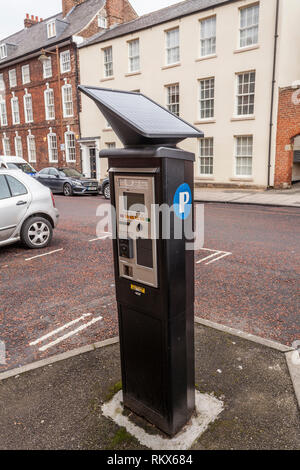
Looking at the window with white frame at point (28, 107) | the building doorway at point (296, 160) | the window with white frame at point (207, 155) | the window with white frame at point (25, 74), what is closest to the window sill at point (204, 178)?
the window with white frame at point (207, 155)

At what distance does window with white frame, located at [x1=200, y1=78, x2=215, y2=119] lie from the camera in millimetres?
19438

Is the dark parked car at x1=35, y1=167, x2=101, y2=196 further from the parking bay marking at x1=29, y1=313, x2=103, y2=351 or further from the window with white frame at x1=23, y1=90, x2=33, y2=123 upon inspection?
the parking bay marking at x1=29, y1=313, x2=103, y2=351

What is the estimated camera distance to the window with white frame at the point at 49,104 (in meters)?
27.9

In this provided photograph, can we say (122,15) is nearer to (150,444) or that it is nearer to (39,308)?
(39,308)

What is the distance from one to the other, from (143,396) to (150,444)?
12.9 inches

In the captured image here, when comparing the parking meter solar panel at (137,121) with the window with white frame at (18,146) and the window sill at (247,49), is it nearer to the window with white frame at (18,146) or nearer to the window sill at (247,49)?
the window sill at (247,49)

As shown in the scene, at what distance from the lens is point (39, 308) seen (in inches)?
195

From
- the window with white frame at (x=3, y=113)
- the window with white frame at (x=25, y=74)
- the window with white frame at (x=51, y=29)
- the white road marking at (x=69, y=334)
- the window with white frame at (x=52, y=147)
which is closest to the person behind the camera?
the white road marking at (x=69, y=334)

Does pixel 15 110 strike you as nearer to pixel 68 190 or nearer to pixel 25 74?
pixel 25 74

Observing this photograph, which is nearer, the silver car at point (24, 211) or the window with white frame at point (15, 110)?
the silver car at point (24, 211)

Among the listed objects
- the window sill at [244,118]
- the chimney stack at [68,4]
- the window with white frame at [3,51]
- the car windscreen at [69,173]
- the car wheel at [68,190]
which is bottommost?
the car wheel at [68,190]

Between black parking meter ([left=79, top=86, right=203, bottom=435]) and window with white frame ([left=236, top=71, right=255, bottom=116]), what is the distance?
55.6 ft

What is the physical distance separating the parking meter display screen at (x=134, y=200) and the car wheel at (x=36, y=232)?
573cm
